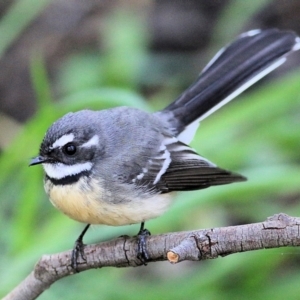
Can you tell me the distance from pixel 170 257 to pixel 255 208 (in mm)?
2109

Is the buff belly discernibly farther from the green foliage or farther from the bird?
the green foliage

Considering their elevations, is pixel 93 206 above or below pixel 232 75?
below

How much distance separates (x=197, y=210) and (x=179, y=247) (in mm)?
2289

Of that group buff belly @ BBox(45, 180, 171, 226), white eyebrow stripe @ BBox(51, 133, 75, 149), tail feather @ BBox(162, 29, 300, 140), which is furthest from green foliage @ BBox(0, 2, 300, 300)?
white eyebrow stripe @ BBox(51, 133, 75, 149)

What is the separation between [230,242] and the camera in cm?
188

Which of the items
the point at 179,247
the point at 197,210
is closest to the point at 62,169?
the point at 179,247

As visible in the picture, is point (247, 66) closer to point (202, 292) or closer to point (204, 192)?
point (204, 192)

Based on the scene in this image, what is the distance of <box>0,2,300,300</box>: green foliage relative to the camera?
3314 mm

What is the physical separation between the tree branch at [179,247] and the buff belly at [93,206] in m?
0.11

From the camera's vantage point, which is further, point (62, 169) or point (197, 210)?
point (197, 210)

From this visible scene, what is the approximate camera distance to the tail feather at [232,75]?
3.26 m

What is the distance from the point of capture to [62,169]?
262 cm

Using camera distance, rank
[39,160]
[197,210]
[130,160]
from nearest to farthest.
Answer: [39,160], [130,160], [197,210]

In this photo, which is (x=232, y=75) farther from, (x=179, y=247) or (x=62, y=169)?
(x=179, y=247)
